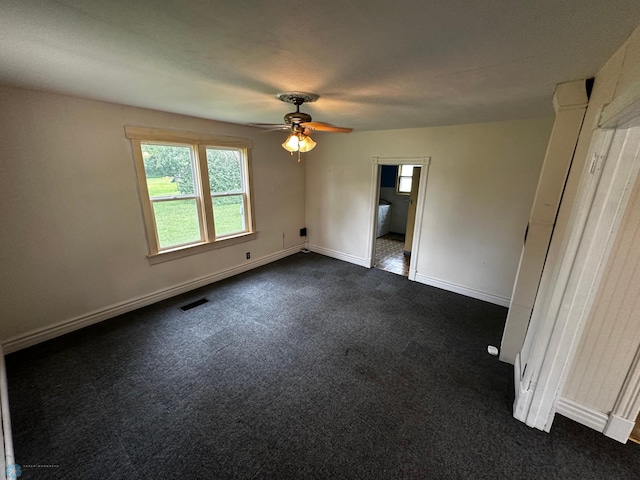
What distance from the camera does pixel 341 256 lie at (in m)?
4.87

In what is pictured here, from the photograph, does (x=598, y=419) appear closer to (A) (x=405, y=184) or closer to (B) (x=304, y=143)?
(B) (x=304, y=143)

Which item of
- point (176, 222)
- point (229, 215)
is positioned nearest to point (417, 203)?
point (229, 215)

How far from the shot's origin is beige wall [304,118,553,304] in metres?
2.97

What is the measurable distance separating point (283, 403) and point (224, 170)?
3.14 metres

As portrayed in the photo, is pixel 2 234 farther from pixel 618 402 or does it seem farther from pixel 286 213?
pixel 618 402

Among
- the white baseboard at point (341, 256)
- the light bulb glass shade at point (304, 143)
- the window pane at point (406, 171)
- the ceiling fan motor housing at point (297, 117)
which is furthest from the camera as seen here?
the window pane at point (406, 171)

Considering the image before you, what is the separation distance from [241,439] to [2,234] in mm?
2702

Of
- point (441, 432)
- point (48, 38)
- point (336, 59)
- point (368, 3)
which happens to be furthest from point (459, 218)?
point (48, 38)

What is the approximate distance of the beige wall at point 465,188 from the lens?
9.73 feet

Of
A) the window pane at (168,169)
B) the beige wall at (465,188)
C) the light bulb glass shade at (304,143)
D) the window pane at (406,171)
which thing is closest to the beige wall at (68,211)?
the window pane at (168,169)

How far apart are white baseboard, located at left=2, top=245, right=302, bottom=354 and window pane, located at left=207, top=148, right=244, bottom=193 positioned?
50.7 inches

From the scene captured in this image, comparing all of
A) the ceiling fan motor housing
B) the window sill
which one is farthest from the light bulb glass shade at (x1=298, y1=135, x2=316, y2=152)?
the window sill

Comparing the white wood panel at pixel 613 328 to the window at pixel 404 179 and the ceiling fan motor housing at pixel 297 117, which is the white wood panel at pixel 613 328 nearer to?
the ceiling fan motor housing at pixel 297 117

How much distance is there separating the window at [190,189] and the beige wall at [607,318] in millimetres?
3683
